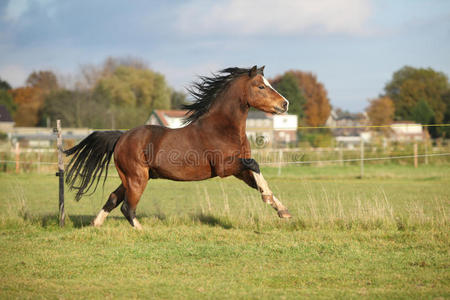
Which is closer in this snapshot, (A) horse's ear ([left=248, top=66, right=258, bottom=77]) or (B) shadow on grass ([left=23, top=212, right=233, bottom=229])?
(A) horse's ear ([left=248, top=66, right=258, bottom=77])

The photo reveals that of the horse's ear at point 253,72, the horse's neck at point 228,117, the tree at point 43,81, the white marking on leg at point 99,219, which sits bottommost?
the white marking on leg at point 99,219

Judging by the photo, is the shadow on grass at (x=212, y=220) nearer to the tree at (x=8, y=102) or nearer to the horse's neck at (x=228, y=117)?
the horse's neck at (x=228, y=117)

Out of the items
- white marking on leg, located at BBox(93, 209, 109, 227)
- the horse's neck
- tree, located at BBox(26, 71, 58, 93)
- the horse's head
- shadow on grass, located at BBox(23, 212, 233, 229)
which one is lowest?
shadow on grass, located at BBox(23, 212, 233, 229)

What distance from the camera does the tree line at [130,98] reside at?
54.4 meters

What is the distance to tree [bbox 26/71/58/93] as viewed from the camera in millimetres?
72625

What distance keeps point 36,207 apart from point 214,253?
283 inches

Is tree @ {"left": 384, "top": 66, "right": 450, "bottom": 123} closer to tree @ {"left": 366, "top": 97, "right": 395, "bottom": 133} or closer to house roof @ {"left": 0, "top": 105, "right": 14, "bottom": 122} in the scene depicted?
tree @ {"left": 366, "top": 97, "right": 395, "bottom": 133}

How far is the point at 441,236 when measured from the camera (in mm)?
6441

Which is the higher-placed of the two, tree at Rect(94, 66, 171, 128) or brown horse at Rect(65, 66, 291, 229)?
tree at Rect(94, 66, 171, 128)

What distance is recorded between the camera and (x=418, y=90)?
215 ft

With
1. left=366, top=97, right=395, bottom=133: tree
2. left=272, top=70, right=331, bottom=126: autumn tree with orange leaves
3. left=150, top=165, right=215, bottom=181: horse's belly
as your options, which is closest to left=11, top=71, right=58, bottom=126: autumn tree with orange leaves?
left=272, top=70, right=331, bottom=126: autumn tree with orange leaves

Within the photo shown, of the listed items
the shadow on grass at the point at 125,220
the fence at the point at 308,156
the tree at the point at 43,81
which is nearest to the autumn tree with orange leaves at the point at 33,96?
the tree at the point at 43,81

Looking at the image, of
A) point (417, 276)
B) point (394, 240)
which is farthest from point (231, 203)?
point (417, 276)

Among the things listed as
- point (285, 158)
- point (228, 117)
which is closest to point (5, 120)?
point (285, 158)
